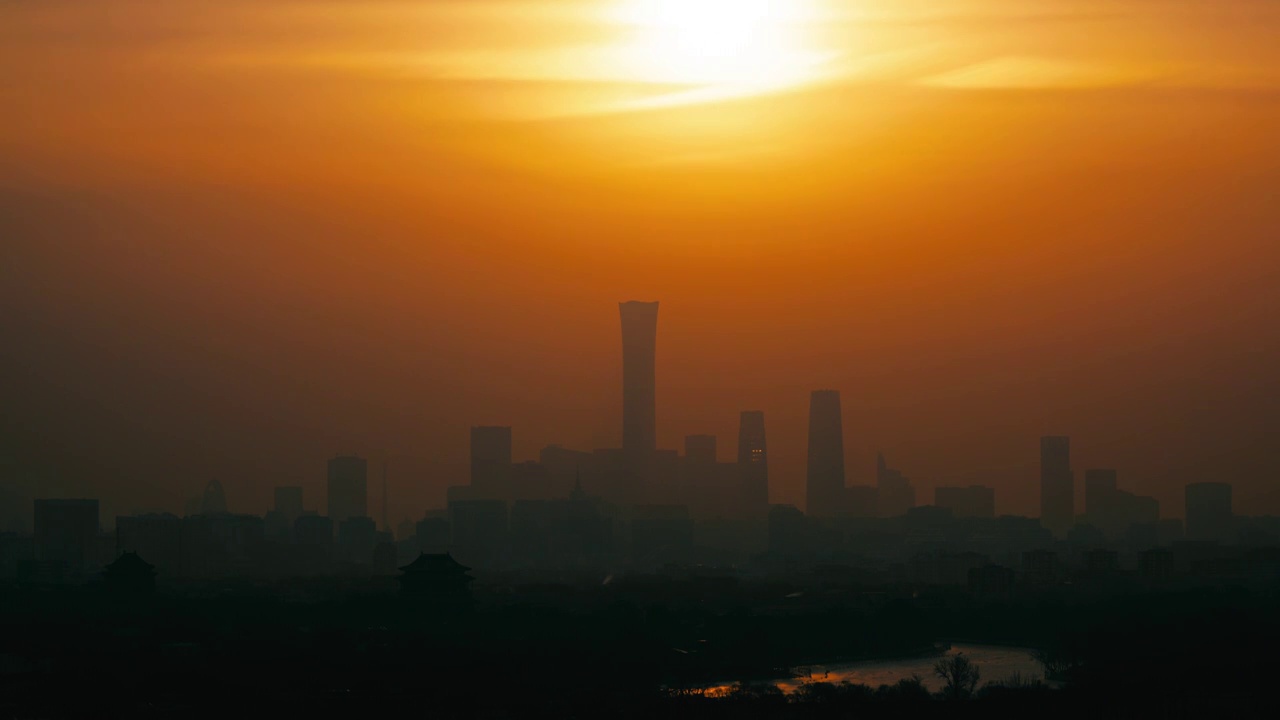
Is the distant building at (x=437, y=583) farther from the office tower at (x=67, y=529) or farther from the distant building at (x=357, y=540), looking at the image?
the distant building at (x=357, y=540)

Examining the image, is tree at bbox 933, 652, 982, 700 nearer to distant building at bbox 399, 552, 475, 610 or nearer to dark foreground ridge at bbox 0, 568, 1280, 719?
dark foreground ridge at bbox 0, 568, 1280, 719

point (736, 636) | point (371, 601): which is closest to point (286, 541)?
point (371, 601)

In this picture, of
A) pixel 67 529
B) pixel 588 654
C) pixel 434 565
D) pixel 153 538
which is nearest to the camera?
pixel 588 654

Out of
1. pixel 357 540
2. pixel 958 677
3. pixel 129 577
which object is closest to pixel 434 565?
pixel 129 577

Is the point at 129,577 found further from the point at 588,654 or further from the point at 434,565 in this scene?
the point at 588,654

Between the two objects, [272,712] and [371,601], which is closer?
[272,712]

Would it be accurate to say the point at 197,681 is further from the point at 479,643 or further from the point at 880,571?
the point at 880,571
